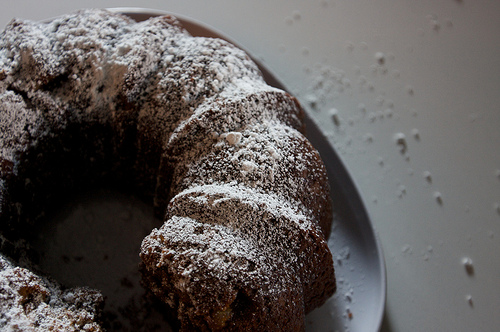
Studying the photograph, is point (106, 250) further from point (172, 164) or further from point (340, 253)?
point (340, 253)

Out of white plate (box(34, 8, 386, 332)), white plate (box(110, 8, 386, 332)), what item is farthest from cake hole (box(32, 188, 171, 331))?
white plate (box(110, 8, 386, 332))

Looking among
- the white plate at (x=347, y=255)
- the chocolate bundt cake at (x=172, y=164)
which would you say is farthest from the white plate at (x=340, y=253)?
the chocolate bundt cake at (x=172, y=164)

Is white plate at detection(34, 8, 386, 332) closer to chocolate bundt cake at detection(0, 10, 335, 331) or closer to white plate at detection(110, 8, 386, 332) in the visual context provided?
white plate at detection(110, 8, 386, 332)

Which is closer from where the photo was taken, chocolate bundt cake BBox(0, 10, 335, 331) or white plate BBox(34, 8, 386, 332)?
chocolate bundt cake BBox(0, 10, 335, 331)

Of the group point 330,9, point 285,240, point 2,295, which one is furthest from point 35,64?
point 330,9

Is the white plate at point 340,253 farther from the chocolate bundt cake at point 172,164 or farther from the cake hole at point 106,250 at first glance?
the chocolate bundt cake at point 172,164

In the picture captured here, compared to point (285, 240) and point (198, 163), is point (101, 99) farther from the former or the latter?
point (285, 240)
